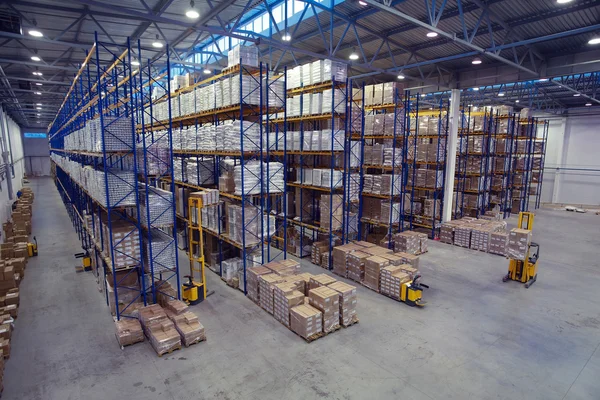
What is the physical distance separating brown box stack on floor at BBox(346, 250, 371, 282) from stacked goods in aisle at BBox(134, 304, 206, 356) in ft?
14.7

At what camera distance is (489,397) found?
502 cm

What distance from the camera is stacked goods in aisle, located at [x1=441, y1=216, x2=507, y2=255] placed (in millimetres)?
11969

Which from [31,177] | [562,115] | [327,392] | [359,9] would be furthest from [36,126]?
[562,115]

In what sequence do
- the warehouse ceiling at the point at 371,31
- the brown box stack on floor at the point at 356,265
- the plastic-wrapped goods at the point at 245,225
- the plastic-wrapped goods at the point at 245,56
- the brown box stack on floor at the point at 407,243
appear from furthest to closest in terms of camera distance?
1. the brown box stack on floor at the point at 407,243
2. the brown box stack on floor at the point at 356,265
3. the warehouse ceiling at the point at 371,31
4. the plastic-wrapped goods at the point at 245,225
5. the plastic-wrapped goods at the point at 245,56

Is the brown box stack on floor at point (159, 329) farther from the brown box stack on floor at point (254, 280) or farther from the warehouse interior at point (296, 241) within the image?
the brown box stack on floor at point (254, 280)

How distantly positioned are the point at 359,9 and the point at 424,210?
28.8 ft

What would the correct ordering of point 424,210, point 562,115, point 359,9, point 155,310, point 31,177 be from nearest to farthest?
point 155,310 < point 359,9 < point 424,210 < point 562,115 < point 31,177

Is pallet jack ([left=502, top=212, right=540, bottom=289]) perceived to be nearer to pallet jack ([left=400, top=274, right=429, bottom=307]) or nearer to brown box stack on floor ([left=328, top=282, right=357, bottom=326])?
pallet jack ([left=400, top=274, right=429, bottom=307])

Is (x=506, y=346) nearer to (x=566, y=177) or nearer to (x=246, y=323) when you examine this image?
(x=246, y=323)

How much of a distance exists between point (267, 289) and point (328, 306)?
156 centimetres

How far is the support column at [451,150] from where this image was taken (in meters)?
14.3

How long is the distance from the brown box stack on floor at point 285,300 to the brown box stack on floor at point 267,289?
0.15 meters

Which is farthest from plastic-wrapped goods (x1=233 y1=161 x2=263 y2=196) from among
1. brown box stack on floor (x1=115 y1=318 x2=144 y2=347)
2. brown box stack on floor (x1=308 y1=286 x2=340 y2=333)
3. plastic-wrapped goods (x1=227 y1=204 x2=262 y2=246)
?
brown box stack on floor (x1=115 y1=318 x2=144 y2=347)

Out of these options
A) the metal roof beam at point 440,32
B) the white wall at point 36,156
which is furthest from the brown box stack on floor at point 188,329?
the white wall at point 36,156
